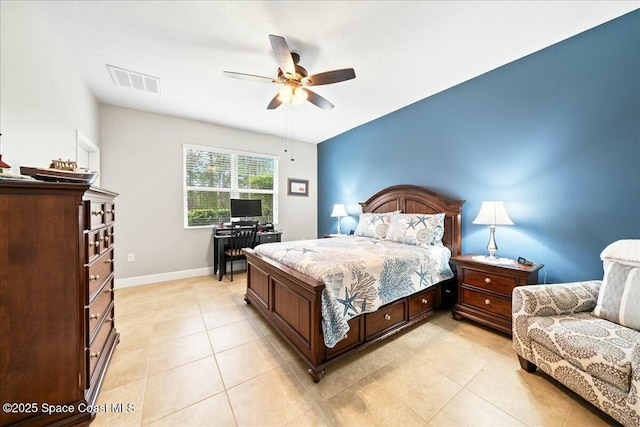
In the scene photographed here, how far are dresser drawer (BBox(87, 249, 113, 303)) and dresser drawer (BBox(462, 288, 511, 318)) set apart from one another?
10.2 feet

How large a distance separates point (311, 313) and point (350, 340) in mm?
459

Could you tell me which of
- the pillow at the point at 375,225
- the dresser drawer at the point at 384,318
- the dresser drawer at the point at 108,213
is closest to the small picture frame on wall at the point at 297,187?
the pillow at the point at 375,225

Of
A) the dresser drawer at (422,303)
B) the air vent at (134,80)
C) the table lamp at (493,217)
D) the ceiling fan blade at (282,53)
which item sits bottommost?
the dresser drawer at (422,303)

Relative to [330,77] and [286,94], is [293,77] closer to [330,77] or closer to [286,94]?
[286,94]

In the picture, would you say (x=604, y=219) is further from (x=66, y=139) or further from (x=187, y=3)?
(x=66, y=139)

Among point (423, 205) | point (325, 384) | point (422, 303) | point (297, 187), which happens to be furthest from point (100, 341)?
point (297, 187)

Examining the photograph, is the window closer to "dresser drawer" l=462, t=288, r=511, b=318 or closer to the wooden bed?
the wooden bed

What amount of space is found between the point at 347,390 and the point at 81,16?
3.45 meters

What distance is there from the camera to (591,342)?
1.33 metres

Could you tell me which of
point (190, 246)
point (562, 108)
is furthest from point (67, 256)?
point (562, 108)

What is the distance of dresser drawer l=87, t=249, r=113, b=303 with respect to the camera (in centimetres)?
139

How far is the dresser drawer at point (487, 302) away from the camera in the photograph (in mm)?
2168

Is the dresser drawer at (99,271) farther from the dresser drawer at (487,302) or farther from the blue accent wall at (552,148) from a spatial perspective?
the blue accent wall at (552,148)

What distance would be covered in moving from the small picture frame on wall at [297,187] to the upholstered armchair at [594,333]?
4188mm
